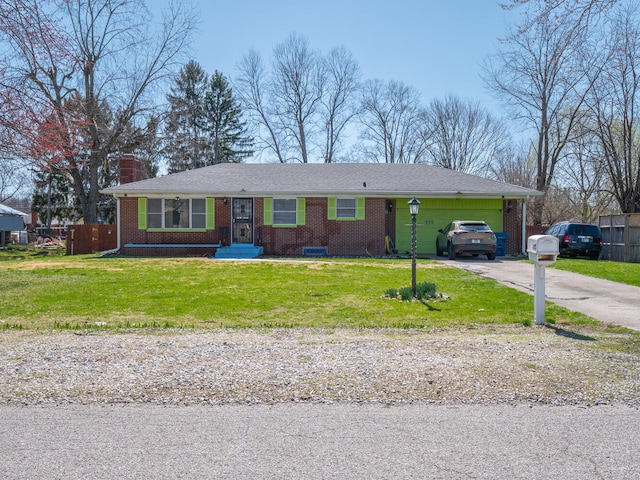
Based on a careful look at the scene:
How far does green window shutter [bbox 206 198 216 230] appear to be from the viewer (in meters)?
22.0

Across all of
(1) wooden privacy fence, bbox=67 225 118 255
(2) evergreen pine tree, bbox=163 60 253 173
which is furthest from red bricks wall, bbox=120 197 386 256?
(2) evergreen pine tree, bbox=163 60 253 173

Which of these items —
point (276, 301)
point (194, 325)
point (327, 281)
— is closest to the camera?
point (194, 325)

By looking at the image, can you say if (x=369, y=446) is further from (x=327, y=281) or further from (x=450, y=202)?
(x=450, y=202)

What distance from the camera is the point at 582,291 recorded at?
37.0ft

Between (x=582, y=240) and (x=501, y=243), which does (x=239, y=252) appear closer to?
(x=501, y=243)


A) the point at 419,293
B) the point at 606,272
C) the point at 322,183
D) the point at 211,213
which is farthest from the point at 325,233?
the point at 419,293

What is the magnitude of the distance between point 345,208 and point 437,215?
4.08 metres

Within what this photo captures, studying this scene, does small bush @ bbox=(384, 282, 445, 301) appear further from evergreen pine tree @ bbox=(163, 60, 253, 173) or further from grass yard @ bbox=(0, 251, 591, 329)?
evergreen pine tree @ bbox=(163, 60, 253, 173)

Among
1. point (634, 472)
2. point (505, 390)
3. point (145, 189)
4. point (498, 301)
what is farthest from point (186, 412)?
point (145, 189)

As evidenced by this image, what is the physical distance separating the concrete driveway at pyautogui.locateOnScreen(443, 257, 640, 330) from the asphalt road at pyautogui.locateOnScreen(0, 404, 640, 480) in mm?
4767

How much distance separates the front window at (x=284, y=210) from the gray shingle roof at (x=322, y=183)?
0.45 meters

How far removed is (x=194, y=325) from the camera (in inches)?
312

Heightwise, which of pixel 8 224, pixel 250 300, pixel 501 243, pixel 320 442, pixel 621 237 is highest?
pixel 8 224

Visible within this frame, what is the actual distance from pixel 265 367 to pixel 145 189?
1777 cm
